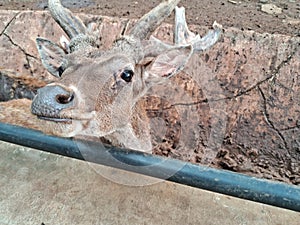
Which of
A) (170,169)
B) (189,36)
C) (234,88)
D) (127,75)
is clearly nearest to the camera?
(170,169)

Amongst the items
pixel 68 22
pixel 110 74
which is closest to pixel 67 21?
pixel 68 22

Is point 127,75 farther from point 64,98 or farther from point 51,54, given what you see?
point 51,54

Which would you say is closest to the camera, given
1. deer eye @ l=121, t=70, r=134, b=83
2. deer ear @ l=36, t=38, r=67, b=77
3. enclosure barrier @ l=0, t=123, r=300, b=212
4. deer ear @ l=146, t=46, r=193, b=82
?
enclosure barrier @ l=0, t=123, r=300, b=212

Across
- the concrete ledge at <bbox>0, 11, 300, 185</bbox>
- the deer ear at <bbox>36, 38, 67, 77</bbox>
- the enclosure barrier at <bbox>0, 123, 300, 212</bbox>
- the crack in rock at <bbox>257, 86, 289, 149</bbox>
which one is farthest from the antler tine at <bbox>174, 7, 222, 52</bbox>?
the enclosure barrier at <bbox>0, 123, 300, 212</bbox>

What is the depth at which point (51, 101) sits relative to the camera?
155 centimetres

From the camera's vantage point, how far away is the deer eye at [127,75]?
192cm

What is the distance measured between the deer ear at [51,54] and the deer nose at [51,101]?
26.2 inches

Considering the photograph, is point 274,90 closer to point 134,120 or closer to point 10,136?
point 134,120

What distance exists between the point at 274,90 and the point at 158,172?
51.1 inches

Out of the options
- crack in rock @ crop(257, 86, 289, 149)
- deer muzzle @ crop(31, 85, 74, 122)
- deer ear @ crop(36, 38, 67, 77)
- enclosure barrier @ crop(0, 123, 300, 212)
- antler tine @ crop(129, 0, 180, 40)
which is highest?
antler tine @ crop(129, 0, 180, 40)

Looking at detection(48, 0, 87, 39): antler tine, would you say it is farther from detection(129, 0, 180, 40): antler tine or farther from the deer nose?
the deer nose

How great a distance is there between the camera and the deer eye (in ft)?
6.29

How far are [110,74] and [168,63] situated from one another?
444 millimetres

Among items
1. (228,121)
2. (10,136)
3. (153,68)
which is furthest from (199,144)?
(10,136)
